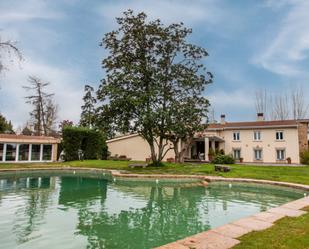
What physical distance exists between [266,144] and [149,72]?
20199mm

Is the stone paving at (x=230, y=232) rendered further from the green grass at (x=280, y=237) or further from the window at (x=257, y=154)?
the window at (x=257, y=154)

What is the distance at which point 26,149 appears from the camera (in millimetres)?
29672

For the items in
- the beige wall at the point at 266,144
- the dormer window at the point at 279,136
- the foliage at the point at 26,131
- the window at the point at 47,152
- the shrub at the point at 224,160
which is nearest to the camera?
the shrub at the point at 224,160

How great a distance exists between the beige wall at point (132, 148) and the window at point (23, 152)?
11.5m

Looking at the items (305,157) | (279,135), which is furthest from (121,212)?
(279,135)

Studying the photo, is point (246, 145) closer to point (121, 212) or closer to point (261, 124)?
point (261, 124)

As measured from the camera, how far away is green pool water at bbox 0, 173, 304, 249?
6.25 meters

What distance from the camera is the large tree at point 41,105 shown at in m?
38.6

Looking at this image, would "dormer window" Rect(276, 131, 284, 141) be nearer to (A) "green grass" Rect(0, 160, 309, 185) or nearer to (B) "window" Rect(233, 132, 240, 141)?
(B) "window" Rect(233, 132, 240, 141)

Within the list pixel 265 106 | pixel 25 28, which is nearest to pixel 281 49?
pixel 25 28

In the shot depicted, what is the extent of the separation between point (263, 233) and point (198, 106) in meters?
19.8

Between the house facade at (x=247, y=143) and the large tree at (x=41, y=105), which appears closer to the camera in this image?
the house facade at (x=247, y=143)

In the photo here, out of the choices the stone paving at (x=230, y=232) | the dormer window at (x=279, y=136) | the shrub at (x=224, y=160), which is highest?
the dormer window at (x=279, y=136)

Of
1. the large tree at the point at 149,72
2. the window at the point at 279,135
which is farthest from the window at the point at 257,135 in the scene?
the large tree at the point at 149,72
